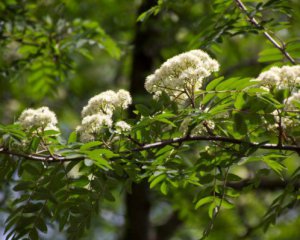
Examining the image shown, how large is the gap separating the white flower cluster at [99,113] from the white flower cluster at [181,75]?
18cm

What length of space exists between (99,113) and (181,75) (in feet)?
1.48

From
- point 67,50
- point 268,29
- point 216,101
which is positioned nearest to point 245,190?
point 216,101

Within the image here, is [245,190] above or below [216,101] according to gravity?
below

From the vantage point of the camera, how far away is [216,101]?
2.60 metres

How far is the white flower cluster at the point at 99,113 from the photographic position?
2.51 meters

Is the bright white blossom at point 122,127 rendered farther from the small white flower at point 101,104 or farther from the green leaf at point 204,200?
the green leaf at point 204,200

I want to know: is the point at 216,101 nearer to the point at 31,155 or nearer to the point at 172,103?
the point at 172,103

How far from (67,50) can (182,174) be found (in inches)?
86.7

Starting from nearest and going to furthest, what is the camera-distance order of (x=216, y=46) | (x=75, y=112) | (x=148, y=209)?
(x=216, y=46) → (x=148, y=209) → (x=75, y=112)

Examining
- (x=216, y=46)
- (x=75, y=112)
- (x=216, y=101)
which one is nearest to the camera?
(x=216, y=101)

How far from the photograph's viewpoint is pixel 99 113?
2.61 meters

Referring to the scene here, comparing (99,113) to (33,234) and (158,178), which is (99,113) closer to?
(158,178)

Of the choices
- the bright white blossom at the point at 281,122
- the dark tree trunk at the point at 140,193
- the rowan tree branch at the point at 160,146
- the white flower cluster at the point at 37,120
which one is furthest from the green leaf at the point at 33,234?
the dark tree trunk at the point at 140,193

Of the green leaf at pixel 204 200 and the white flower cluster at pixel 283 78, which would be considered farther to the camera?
the green leaf at pixel 204 200
